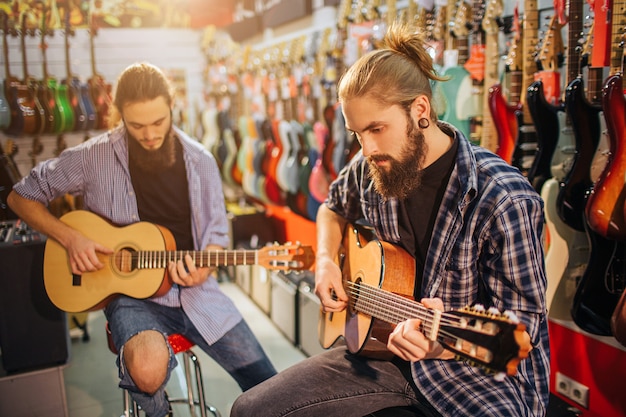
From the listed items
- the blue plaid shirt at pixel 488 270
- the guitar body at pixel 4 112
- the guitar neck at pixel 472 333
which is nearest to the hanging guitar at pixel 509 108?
the blue plaid shirt at pixel 488 270

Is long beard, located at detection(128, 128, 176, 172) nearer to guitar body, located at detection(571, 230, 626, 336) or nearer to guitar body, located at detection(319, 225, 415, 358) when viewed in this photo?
guitar body, located at detection(319, 225, 415, 358)

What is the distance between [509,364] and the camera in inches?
51.1

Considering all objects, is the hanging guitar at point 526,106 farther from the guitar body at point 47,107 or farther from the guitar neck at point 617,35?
the guitar body at point 47,107

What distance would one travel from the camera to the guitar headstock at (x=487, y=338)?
1.30m

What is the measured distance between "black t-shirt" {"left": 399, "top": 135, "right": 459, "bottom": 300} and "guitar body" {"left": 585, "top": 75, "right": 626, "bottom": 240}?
0.55 meters

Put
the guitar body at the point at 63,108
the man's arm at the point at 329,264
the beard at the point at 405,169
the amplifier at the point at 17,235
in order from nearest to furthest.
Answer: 1. the beard at the point at 405,169
2. the man's arm at the point at 329,264
3. the amplifier at the point at 17,235
4. the guitar body at the point at 63,108

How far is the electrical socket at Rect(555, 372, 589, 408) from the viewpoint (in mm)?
2348

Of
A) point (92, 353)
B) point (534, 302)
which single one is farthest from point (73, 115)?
point (534, 302)

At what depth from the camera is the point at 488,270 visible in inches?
66.6

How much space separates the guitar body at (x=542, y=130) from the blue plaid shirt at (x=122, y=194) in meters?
1.40

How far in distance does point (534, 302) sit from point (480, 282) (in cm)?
23

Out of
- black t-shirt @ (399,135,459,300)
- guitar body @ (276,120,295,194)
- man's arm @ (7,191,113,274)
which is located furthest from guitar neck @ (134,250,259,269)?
guitar body @ (276,120,295,194)

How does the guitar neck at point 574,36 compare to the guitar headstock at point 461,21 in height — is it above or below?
below

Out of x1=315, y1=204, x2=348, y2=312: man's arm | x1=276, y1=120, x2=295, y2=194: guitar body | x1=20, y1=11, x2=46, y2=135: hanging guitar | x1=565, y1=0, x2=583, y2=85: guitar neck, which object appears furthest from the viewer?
x1=20, y1=11, x2=46, y2=135: hanging guitar
